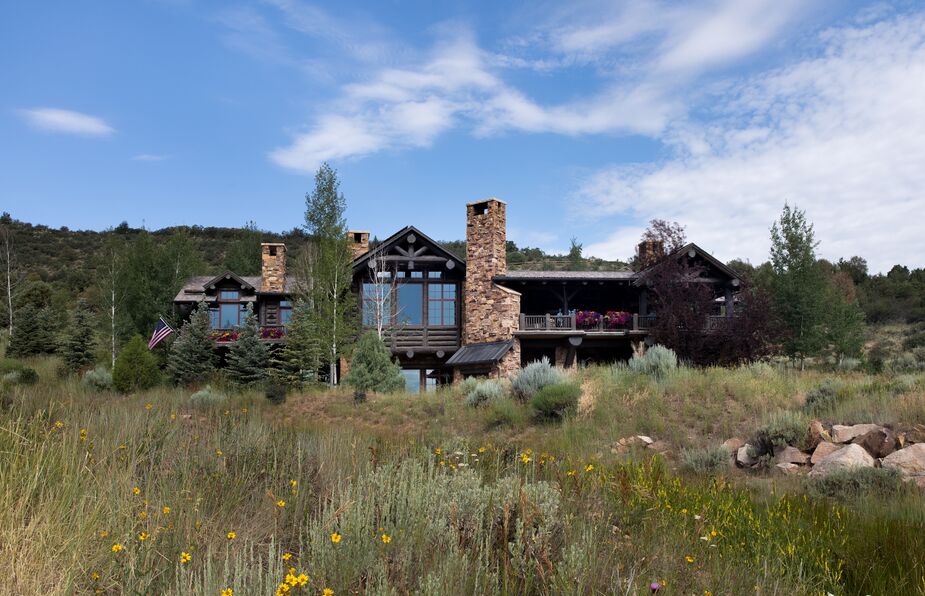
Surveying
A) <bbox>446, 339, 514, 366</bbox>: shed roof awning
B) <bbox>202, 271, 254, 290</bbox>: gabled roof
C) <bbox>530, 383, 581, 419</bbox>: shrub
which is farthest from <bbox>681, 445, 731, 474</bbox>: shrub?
<bbox>202, 271, 254, 290</bbox>: gabled roof

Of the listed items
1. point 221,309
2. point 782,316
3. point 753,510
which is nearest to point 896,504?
point 753,510

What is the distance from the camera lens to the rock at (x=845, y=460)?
9.17 m

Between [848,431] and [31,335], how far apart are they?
111 feet

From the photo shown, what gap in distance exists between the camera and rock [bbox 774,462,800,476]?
9953 mm

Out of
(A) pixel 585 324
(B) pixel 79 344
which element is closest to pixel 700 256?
(A) pixel 585 324

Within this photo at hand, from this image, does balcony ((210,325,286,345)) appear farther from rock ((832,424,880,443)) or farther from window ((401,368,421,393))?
rock ((832,424,880,443))

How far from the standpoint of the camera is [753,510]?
21.6 ft

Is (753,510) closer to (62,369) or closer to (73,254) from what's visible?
(62,369)

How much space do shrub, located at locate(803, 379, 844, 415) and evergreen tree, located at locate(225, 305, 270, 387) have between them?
18.3m

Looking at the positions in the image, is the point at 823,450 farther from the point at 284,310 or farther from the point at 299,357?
the point at 284,310

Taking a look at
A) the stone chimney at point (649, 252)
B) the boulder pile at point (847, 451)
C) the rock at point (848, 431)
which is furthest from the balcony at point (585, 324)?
the rock at point (848, 431)

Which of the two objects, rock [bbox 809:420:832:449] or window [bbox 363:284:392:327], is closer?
rock [bbox 809:420:832:449]

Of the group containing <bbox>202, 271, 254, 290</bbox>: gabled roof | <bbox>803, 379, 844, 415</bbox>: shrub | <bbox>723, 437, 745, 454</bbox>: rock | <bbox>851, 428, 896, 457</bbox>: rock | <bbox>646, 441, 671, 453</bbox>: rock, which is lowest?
<bbox>646, 441, 671, 453</bbox>: rock

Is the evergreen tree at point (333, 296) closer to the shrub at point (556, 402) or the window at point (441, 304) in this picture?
the window at point (441, 304)
